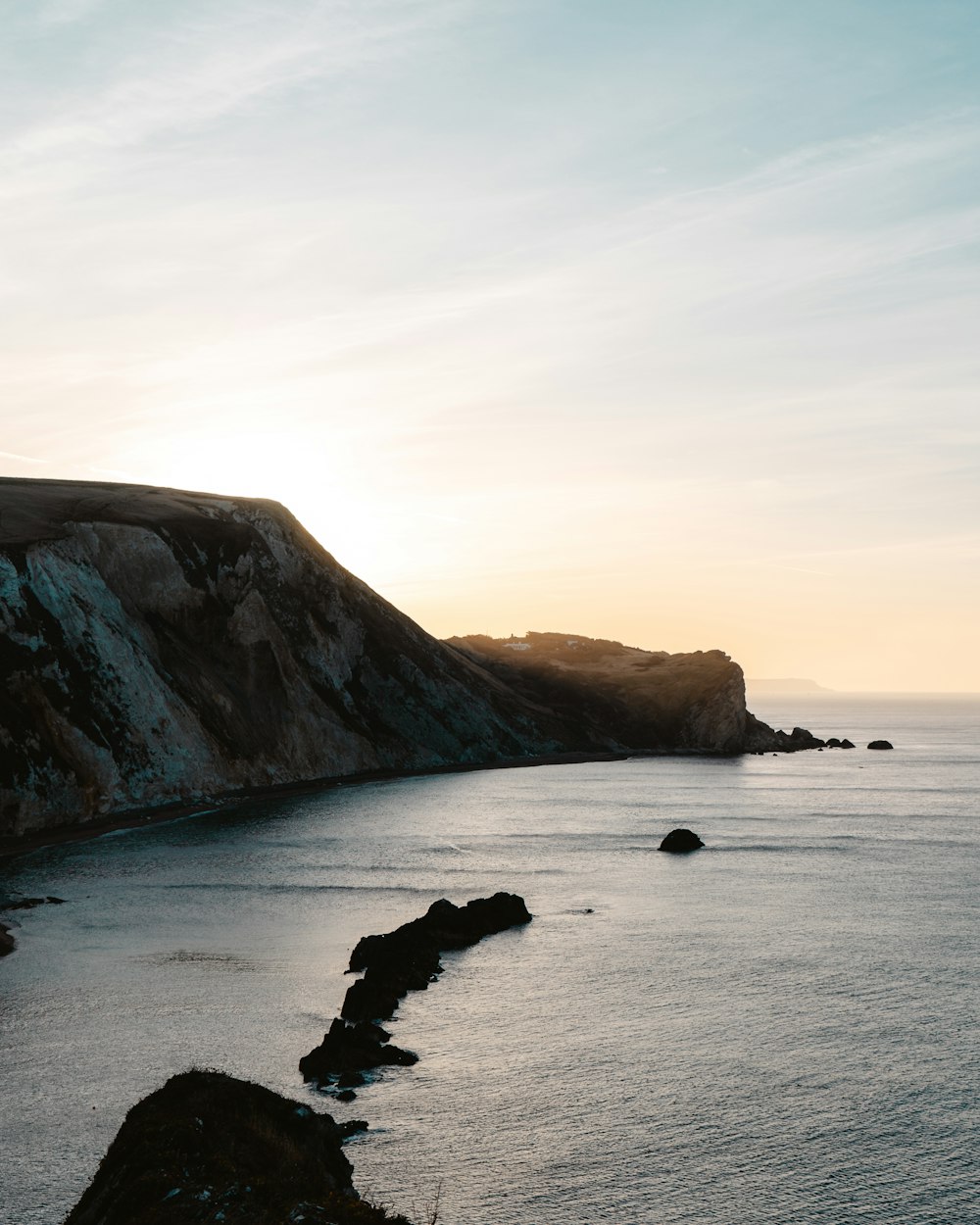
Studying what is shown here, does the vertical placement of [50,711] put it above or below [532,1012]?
above

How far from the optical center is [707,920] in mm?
66875

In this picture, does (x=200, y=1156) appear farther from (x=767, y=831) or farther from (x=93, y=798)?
(x=767, y=831)

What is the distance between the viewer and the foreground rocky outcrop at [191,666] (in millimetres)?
104438

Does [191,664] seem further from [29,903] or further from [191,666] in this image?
[29,903]

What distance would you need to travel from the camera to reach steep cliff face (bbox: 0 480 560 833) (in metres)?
105

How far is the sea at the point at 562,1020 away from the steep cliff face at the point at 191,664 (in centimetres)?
1512

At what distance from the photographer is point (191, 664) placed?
454ft

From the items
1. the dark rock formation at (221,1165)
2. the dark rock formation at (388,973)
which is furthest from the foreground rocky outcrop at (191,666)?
the dark rock formation at (221,1165)

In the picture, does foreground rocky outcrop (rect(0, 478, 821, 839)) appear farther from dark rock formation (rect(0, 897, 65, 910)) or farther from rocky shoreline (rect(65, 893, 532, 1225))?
rocky shoreline (rect(65, 893, 532, 1225))

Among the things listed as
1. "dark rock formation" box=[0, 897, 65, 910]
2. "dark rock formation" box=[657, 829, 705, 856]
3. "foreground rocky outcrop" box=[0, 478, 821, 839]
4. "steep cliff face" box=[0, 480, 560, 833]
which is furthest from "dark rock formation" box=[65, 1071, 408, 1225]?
"foreground rocky outcrop" box=[0, 478, 821, 839]

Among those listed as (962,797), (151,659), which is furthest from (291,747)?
(962,797)

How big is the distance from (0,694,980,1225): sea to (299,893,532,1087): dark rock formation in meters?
0.96

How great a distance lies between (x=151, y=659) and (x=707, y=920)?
8035 cm

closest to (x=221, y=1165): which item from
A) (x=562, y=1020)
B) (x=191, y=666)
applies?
(x=562, y=1020)
